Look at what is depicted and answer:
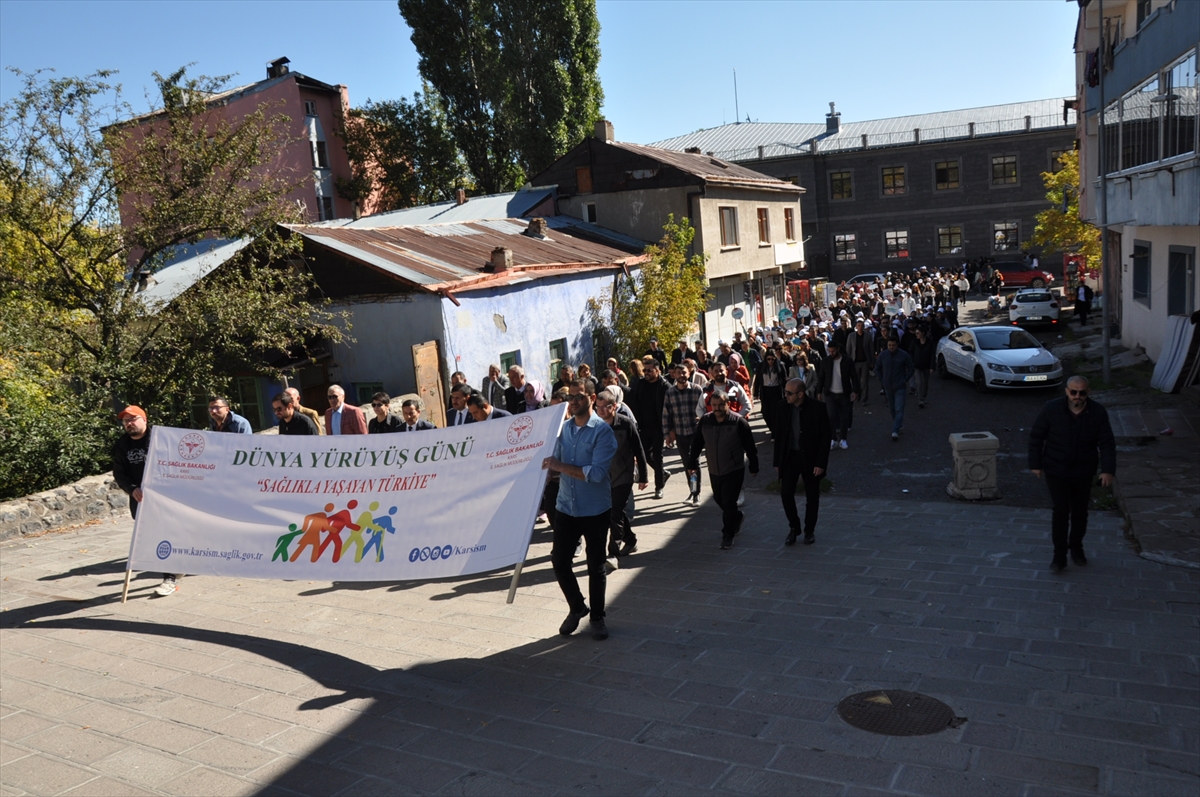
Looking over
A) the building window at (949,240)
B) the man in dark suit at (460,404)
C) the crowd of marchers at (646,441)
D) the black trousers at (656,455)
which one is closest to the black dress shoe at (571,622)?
the crowd of marchers at (646,441)

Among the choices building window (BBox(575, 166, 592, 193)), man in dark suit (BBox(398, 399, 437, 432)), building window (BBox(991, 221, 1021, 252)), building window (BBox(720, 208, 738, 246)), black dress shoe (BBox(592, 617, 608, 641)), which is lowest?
black dress shoe (BBox(592, 617, 608, 641))

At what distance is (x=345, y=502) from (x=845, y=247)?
59.2 meters

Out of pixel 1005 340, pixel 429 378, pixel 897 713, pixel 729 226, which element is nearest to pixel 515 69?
pixel 729 226

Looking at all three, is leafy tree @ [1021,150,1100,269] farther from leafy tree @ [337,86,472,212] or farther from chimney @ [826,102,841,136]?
leafy tree @ [337,86,472,212]

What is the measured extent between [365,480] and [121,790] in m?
3.12

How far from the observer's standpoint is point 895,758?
17.3 feet

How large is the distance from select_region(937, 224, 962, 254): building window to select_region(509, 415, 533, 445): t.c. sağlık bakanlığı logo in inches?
2333

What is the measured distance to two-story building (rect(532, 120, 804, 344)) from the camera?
3048cm

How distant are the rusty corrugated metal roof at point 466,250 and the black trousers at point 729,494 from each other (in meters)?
9.65

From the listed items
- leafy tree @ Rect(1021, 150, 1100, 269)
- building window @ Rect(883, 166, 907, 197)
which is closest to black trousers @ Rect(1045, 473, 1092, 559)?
leafy tree @ Rect(1021, 150, 1100, 269)

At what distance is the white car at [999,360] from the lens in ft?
70.5

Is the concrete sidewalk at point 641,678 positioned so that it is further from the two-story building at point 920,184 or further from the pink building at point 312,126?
the two-story building at point 920,184

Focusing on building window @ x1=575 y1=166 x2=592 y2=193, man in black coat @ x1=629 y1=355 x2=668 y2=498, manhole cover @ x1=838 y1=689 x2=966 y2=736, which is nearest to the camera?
manhole cover @ x1=838 y1=689 x2=966 y2=736

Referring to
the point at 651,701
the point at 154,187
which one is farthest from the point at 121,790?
the point at 154,187
